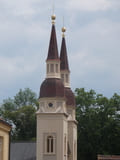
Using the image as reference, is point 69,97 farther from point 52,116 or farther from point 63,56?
point 52,116

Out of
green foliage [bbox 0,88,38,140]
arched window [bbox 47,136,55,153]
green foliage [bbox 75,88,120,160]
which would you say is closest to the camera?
arched window [bbox 47,136,55,153]

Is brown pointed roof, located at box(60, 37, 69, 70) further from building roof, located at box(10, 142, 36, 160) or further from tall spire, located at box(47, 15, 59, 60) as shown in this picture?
building roof, located at box(10, 142, 36, 160)

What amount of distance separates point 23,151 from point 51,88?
9.48 meters

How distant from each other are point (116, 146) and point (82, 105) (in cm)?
936

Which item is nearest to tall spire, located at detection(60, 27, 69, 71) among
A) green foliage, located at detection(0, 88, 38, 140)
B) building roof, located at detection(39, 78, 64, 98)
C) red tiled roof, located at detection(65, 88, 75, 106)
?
red tiled roof, located at detection(65, 88, 75, 106)

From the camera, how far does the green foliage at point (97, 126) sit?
7488 cm

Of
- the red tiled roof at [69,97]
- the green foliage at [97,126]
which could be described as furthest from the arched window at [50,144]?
the green foliage at [97,126]

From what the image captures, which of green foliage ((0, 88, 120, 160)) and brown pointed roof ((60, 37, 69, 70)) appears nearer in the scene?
brown pointed roof ((60, 37, 69, 70))

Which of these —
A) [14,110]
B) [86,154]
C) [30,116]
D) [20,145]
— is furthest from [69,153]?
[14,110]

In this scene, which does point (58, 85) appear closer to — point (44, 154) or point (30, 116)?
point (44, 154)

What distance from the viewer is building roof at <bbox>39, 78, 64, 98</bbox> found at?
56.0 metres

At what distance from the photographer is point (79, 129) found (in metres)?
76.2

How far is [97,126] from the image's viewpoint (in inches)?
2970

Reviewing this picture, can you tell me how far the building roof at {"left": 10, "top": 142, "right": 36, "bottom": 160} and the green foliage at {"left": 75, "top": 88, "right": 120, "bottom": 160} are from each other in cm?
1784
